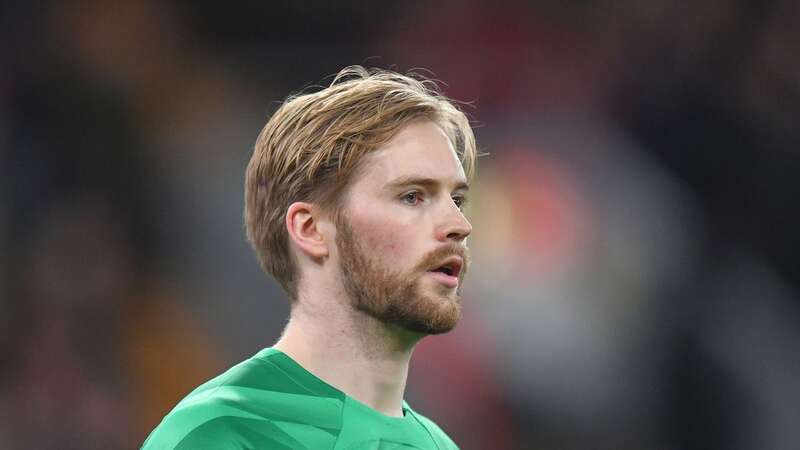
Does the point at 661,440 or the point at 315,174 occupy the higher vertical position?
the point at 315,174

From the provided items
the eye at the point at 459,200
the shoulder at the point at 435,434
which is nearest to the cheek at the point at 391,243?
the eye at the point at 459,200

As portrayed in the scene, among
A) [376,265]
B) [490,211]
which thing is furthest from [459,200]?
[490,211]

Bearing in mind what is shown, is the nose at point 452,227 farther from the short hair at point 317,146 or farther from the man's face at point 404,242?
the short hair at point 317,146

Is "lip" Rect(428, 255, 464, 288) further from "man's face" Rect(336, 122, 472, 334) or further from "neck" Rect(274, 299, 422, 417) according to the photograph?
"neck" Rect(274, 299, 422, 417)

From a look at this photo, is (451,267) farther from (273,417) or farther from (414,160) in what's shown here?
(273,417)

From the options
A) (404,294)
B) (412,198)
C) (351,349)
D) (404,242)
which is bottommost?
(351,349)

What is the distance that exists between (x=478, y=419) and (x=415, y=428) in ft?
8.93

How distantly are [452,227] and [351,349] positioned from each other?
341 mm

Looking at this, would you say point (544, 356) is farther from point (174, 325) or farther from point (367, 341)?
point (367, 341)

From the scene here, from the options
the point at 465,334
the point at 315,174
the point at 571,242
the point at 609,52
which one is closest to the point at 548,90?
the point at 609,52

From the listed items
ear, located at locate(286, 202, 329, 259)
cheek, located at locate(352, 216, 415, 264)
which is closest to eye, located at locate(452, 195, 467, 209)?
cheek, located at locate(352, 216, 415, 264)

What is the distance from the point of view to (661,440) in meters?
5.20

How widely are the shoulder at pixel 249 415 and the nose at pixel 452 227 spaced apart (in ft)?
1.40

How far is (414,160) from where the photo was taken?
2494 mm
